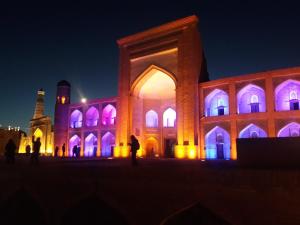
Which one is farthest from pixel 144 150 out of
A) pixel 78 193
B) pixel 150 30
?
pixel 78 193

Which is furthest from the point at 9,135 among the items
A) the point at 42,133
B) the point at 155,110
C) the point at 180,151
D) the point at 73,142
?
the point at 180,151

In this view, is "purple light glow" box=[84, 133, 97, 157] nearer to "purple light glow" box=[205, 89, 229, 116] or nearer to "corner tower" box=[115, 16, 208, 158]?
"corner tower" box=[115, 16, 208, 158]

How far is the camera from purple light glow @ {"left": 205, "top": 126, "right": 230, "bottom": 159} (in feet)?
66.2

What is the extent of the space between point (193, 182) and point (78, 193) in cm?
433

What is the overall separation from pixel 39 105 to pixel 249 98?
132 ft

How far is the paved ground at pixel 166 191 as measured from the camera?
579 cm

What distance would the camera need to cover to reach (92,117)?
29688 mm

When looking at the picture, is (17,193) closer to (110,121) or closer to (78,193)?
(78,193)

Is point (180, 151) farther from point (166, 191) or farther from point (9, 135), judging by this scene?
point (9, 135)

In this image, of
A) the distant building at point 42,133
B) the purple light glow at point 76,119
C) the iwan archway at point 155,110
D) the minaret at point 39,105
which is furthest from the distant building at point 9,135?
the iwan archway at point 155,110

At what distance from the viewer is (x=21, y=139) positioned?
43.0 meters

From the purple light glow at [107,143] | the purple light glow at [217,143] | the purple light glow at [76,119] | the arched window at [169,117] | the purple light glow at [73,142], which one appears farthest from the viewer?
the purple light glow at [76,119]

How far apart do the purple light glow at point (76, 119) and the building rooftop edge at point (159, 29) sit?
9.90 m

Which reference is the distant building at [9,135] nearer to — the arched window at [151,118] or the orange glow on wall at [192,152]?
the arched window at [151,118]
